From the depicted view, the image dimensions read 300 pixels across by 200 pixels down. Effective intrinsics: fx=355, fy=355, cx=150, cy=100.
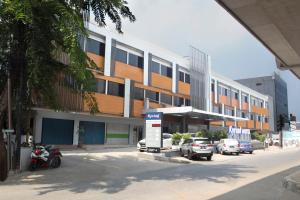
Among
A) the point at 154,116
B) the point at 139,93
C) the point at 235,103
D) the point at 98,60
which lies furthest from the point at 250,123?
the point at 154,116

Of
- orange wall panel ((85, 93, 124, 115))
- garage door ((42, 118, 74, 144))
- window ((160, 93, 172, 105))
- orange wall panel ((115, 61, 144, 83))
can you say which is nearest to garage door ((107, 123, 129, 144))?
orange wall panel ((85, 93, 124, 115))

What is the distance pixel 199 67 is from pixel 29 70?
38.1 metres

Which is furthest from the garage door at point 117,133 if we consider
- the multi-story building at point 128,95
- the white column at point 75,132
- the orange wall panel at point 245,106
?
the orange wall panel at point 245,106

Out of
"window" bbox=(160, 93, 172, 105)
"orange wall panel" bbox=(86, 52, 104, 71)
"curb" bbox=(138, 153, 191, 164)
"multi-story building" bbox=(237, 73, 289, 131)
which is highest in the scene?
"multi-story building" bbox=(237, 73, 289, 131)

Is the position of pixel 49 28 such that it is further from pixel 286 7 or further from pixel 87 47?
pixel 87 47

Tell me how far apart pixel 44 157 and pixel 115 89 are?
19375mm

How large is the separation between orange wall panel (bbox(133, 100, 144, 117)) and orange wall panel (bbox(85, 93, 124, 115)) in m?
1.98

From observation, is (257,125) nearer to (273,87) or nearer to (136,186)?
(273,87)

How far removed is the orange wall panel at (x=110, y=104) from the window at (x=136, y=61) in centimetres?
473

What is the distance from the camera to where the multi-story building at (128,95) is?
3253 cm

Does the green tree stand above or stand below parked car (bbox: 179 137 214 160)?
above

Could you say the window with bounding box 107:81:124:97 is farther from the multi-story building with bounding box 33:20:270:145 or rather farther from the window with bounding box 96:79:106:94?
the window with bounding box 96:79:106:94

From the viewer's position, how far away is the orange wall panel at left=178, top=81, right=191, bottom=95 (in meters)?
47.6

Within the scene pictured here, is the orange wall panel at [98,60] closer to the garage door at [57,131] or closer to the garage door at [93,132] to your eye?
the garage door at [93,132]
